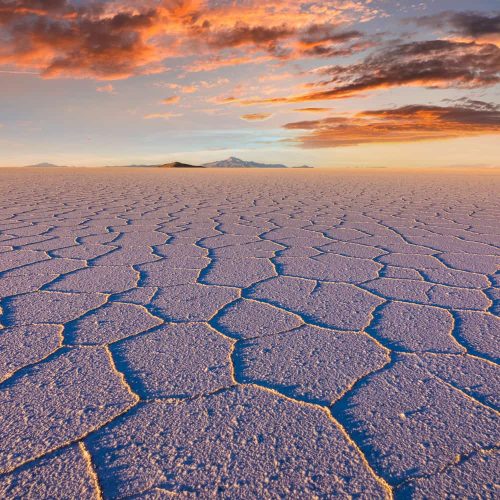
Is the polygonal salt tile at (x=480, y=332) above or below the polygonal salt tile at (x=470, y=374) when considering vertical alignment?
below

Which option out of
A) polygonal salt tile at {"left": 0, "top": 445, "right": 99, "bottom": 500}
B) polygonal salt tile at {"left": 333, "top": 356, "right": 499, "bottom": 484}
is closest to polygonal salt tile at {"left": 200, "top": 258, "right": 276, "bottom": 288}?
polygonal salt tile at {"left": 333, "top": 356, "right": 499, "bottom": 484}

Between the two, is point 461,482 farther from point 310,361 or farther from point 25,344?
point 25,344

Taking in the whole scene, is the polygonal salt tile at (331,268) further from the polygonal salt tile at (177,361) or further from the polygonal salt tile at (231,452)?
the polygonal salt tile at (231,452)

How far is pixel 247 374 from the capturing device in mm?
1281

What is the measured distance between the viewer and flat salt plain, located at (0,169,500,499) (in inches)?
35.9

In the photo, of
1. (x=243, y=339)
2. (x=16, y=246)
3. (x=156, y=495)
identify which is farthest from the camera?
(x=16, y=246)

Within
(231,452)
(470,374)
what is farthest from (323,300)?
(231,452)

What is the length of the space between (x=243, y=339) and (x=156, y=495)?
27.4 inches

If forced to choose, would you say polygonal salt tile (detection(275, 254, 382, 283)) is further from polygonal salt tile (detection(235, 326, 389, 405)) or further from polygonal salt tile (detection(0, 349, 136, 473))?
polygonal salt tile (detection(0, 349, 136, 473))

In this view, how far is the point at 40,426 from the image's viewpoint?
1.05 meters

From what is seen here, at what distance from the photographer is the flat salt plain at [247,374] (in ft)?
2.99

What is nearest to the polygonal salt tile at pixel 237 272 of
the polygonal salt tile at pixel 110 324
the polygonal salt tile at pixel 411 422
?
the polygonal salt tile at pixel 110 324

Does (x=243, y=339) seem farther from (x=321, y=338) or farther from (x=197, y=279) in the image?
(x=197, y=279)

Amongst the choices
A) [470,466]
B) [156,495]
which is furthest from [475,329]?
[156,495]
